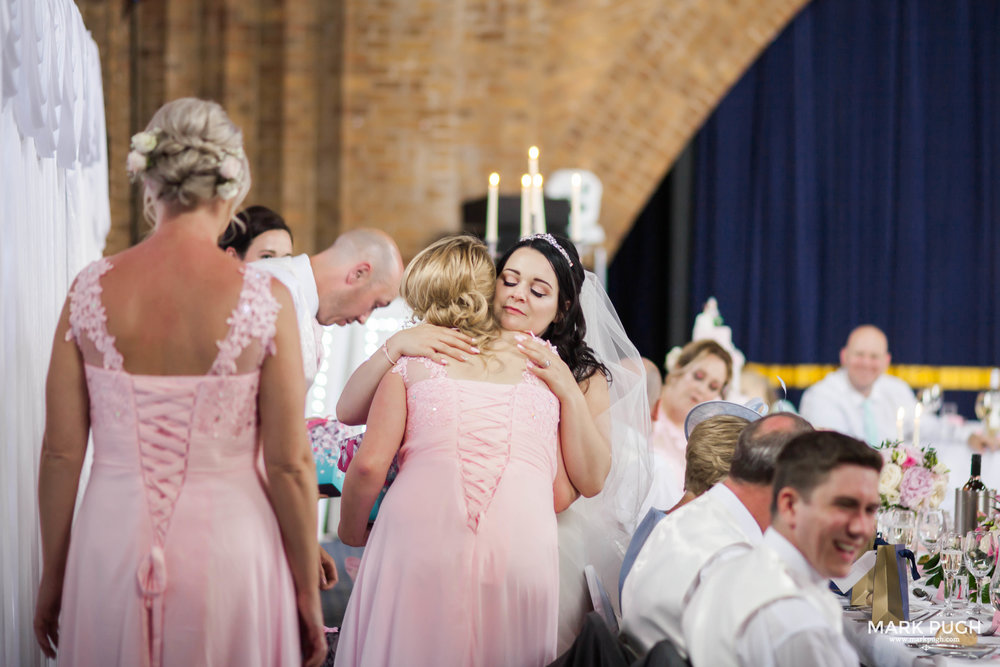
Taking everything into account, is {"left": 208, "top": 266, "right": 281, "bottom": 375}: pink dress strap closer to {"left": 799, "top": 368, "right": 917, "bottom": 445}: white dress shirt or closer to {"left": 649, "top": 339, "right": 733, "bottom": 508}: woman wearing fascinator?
{"left": 649, "top": 339, "right": 733, "bottom": 508}: woman wearing fascinator

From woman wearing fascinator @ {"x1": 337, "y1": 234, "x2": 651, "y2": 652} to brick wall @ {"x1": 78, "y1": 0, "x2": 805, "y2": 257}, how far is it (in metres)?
4.04

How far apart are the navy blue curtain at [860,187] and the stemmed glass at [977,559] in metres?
7.09

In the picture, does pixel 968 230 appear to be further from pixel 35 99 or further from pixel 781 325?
pixel 35 99

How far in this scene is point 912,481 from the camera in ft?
10.8

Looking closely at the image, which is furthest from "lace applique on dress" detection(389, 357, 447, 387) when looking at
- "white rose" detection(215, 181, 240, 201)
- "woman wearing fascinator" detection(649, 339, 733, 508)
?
"woman wearing fascinator" detection(649, 339, 733, 508)

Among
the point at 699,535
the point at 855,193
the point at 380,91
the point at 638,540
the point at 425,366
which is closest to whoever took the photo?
the point at 699,535

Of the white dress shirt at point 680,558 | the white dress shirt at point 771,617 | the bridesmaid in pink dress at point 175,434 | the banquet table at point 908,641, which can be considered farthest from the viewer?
the banquet table at point 908,641

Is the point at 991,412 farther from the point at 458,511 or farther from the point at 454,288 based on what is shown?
the point at 458,511

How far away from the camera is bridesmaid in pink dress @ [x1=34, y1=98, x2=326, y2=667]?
6.68 ft

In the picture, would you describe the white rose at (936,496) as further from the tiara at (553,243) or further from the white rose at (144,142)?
the white rose at (144,142)

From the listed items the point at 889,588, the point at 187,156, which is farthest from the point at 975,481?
the point at 187,156

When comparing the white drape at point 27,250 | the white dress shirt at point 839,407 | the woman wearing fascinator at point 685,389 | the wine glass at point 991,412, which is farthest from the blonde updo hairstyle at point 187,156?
the wine glass at point 991,412

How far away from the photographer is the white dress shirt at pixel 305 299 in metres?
2.67

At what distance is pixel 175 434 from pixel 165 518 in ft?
0.52
